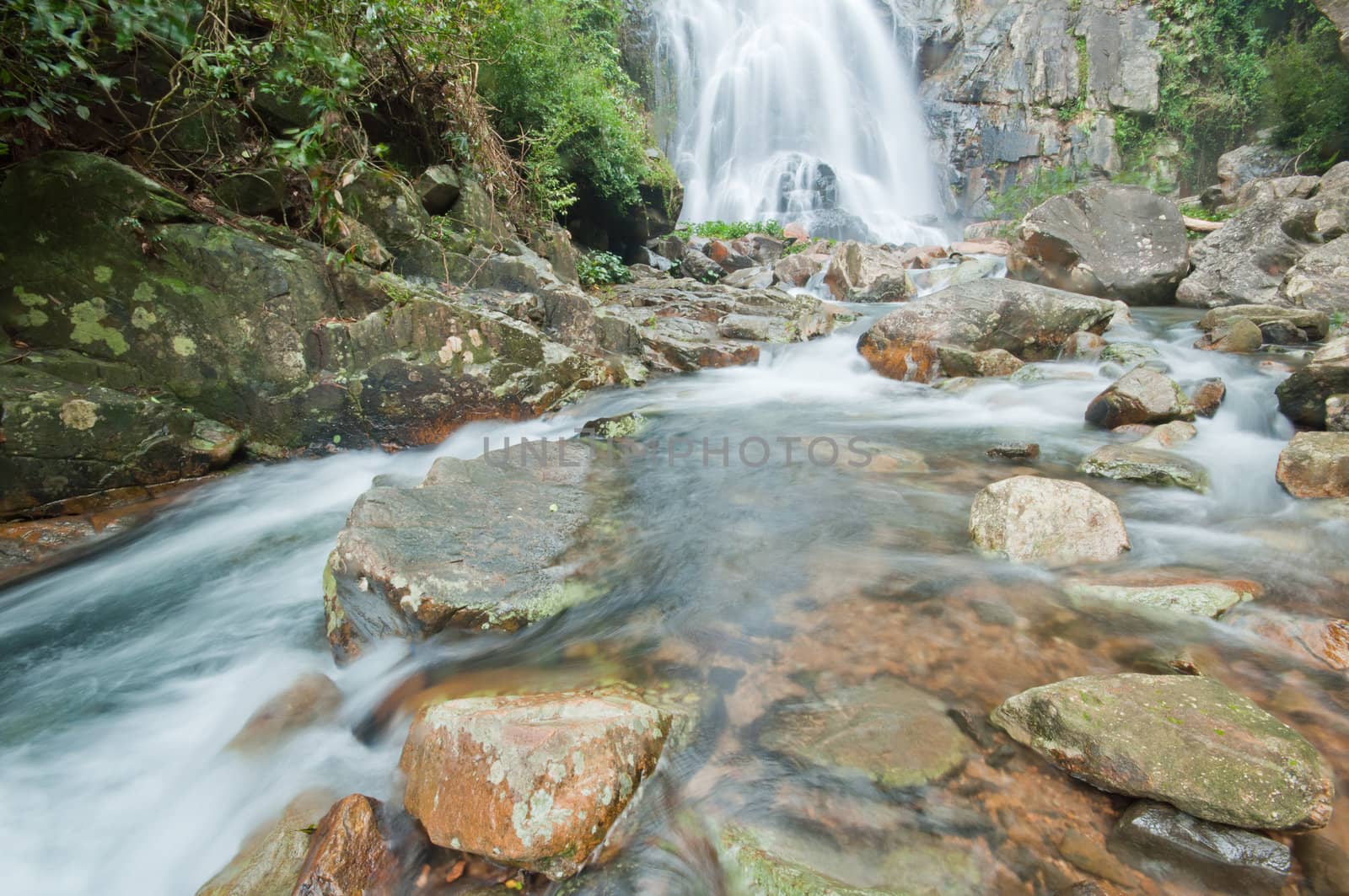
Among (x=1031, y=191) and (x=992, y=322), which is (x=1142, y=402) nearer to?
(x=992, y=322)

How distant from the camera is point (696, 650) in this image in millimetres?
2420

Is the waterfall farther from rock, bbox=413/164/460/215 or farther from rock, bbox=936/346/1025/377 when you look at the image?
rock, bbox=413/164/460/215

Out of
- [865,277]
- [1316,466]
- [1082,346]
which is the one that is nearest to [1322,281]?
[1082,346]

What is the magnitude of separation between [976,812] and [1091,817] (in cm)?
29

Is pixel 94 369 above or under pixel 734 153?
under

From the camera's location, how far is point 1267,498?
3.52 meters

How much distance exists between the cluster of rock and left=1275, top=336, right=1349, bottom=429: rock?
6011mm

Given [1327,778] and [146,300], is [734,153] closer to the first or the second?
[146,300]

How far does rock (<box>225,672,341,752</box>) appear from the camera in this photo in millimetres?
2197

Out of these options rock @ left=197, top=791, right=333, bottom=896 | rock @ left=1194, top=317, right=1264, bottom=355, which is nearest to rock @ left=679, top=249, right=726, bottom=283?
rock @ left=1194, top=317, right=1264, bottom=355

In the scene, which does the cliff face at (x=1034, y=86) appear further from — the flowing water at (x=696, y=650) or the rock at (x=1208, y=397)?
the flowing water at (x=696, y=650)

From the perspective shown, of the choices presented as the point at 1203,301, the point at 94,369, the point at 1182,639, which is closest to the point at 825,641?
the point at 1182,639

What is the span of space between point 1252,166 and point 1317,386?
1864cm

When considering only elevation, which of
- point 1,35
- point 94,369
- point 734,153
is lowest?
point 94,369
